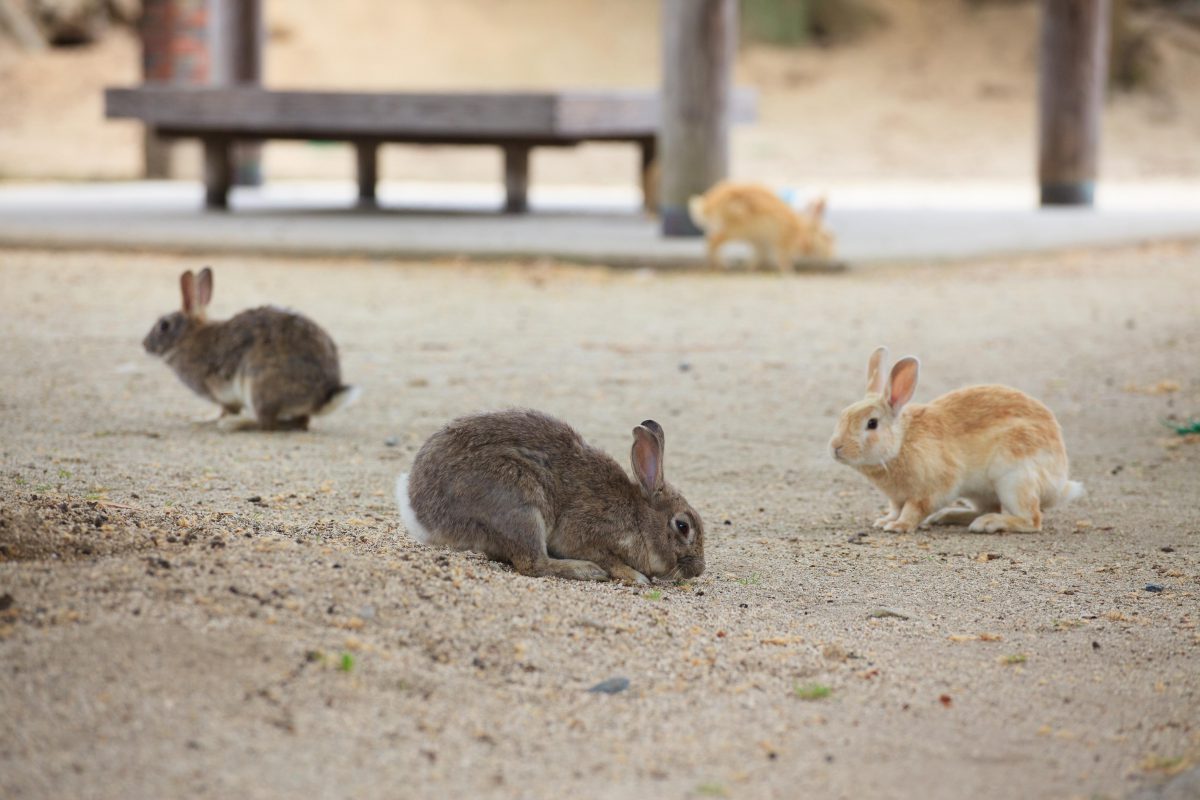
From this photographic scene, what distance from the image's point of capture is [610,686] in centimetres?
319

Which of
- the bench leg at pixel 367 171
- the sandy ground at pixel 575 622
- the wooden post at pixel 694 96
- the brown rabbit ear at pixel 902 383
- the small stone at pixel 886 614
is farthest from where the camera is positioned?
the bench leg at pixel 367 171

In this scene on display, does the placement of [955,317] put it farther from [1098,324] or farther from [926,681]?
[926,681]

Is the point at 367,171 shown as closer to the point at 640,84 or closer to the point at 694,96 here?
the point at 694,96

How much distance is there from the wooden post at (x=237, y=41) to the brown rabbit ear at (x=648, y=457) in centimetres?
1254

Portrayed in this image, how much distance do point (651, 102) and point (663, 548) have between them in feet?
28.4

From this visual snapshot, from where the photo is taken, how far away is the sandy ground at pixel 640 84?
20.1m

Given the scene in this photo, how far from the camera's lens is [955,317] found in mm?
8914

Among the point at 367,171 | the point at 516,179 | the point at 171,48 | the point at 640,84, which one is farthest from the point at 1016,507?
the point at 640,84

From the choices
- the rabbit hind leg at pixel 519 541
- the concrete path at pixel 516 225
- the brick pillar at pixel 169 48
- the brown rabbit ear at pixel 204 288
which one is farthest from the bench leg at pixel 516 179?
the rabbit hind leg at pixel 519 541

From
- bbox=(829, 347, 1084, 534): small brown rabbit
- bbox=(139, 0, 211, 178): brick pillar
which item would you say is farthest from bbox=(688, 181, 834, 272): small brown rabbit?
bbox=(139, 0, 211, 178): brick pillar

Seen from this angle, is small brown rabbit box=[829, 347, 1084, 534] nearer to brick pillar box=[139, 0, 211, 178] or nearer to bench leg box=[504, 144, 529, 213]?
bench leg box=[504, 144, 529, 213]

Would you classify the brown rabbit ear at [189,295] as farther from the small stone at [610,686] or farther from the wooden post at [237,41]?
the wooden post at [237,41]

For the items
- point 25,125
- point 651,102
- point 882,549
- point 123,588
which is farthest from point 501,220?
point 25,125

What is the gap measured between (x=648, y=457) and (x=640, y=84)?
21.5m
